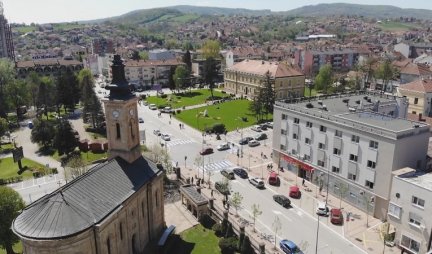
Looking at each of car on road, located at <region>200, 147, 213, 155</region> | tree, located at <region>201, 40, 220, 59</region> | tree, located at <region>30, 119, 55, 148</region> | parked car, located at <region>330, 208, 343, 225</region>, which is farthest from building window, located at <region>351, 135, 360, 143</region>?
tree, located at <region>201, 40, 220, 59</region>

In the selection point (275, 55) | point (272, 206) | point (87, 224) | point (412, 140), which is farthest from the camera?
point (275, 55)

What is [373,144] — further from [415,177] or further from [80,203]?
[80,203]

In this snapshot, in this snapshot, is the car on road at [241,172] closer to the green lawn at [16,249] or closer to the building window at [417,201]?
the building window at [417,201]

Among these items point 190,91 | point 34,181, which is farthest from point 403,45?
point 34,181

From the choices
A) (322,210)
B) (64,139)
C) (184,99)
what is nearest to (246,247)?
(322,210)

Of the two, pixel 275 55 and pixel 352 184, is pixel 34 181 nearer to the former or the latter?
pixel 352 184

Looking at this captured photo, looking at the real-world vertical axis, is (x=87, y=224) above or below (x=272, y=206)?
above

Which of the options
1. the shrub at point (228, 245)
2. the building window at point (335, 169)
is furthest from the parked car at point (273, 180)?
the shrub at point (228, 245)
